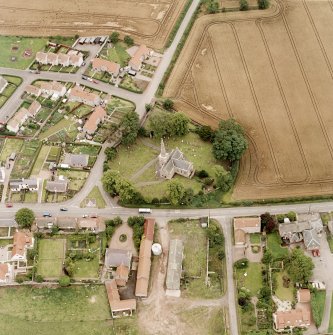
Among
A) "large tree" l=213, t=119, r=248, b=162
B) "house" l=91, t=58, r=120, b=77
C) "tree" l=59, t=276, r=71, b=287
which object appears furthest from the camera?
"house" l=91, t=58, r=120, b=77

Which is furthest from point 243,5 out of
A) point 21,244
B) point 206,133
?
point 21,244

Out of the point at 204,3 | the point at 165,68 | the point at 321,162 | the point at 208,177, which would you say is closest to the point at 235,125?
the point at 208,177

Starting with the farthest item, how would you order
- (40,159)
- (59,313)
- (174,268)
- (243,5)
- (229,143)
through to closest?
1. (243,5)
2. (40,159)
3. (229,143)
4. (174,268)
5. (59,313)

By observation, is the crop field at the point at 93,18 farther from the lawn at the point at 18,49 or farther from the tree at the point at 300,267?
the tree at the point at 300,267

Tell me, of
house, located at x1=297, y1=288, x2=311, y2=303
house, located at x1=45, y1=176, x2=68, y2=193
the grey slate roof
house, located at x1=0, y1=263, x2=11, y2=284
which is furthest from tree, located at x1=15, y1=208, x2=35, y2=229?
house, located at x1=297, y1=288, x2=311, y2=303

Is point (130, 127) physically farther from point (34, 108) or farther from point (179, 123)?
point (34, 108)

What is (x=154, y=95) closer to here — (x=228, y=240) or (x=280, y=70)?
(x=280, y=70)

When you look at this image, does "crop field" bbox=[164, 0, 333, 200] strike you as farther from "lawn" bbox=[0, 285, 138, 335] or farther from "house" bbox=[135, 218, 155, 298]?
"lawn" bbox=[0, 285, 138, 335]

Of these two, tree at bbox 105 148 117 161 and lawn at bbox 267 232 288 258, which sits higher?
tree at bbox 105 148 117 161
